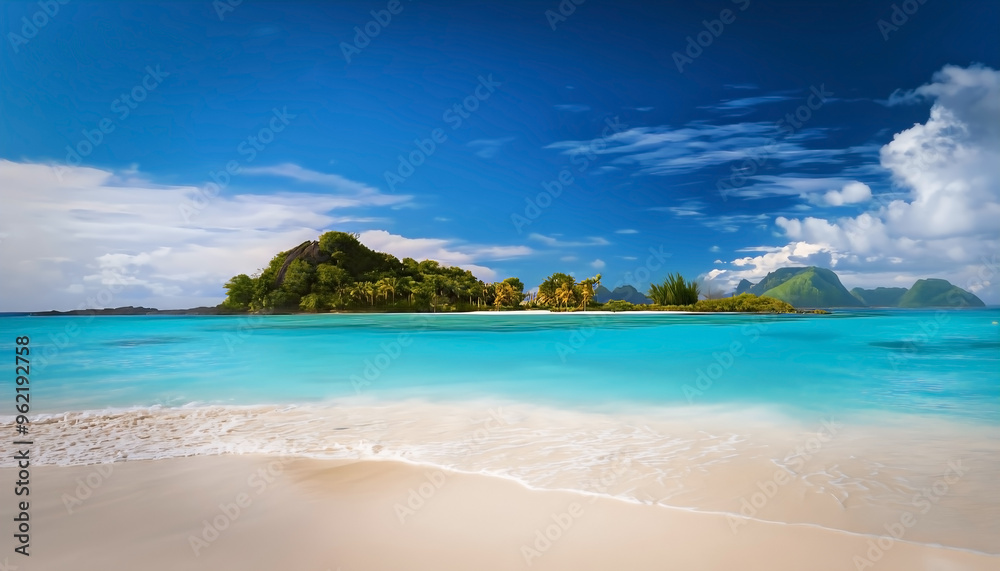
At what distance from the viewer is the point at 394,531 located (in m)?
3.13

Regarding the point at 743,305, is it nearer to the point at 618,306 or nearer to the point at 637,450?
the point at 618,306

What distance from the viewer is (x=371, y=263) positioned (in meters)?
98.1

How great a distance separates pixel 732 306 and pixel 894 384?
188 ft

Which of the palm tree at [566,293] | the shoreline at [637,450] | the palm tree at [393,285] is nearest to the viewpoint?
the shoreline at [637,450]

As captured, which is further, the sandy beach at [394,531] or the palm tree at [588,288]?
the palm tree at [588,288]

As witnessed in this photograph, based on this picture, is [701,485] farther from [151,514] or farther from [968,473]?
[151,514]

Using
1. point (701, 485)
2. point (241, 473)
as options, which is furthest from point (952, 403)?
point (241, 473)

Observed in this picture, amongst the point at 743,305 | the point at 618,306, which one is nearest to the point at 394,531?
the point at 743,305

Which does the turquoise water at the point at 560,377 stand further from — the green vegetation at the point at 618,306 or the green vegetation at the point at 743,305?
the green vegetation at the point at 618,306

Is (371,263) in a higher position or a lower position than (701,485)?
higher

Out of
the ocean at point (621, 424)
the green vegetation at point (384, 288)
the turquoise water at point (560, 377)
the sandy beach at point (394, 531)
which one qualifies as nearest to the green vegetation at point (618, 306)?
the green vegetation at point (384, 288)

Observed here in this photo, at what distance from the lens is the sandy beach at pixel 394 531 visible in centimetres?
277

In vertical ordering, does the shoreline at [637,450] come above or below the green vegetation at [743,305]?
below

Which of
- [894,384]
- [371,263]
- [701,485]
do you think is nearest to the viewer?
[701,485]
